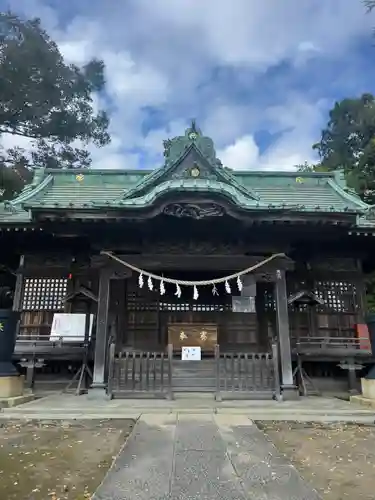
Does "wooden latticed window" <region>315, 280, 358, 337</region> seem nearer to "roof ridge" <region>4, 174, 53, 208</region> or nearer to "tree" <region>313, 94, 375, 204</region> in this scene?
"roof ridge" <region>4, 174, 53, 208</region>

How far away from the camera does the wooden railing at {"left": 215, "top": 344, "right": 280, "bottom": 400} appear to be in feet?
28.8

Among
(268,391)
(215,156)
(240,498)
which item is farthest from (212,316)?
(240,498)

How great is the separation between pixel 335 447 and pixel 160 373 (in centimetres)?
497

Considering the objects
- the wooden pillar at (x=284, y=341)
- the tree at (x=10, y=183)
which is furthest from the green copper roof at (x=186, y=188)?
the tree at (x=10, y=183)

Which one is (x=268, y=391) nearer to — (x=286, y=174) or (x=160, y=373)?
(x=160, y=373)

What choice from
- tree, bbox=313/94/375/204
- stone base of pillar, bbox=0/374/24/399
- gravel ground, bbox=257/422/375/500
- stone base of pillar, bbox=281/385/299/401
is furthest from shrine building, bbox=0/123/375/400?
tree, bbox=313/94/375/204

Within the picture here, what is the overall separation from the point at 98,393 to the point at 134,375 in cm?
92

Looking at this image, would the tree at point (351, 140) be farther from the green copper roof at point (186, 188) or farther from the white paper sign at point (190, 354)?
the white paper sign at point (190, 354)

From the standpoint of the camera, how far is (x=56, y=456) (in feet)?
15.1

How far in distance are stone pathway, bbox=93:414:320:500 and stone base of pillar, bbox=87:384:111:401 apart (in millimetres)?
3249

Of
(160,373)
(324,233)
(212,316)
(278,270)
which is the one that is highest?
(324,233)

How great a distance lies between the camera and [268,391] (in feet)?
29.1

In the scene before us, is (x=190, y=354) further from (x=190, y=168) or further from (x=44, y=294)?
(x=190, y=168)

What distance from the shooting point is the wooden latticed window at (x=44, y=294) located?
1147 cm
